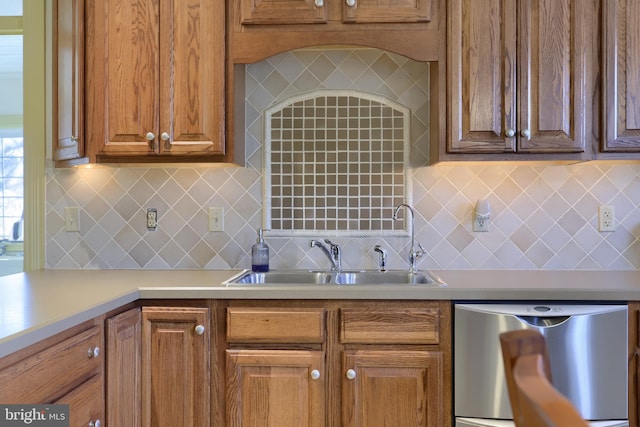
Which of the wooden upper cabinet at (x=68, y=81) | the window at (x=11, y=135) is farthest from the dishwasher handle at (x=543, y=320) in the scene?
the window at (x=11, y=135)

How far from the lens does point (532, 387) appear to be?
0.41m

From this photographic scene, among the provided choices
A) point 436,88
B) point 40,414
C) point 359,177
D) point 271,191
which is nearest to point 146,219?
point 271,191

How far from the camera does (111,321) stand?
1644mm

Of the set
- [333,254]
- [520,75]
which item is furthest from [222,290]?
[520,75]

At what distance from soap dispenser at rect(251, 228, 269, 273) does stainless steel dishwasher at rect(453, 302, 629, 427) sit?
3.15 ft

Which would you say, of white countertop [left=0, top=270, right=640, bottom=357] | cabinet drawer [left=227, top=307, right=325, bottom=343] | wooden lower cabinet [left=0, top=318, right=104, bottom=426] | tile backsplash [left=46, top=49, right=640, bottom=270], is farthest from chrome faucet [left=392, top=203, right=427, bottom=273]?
wooden lower cabinet [left=0, top=318, right=104, bottom=426]

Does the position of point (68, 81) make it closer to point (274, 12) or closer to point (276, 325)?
point (274, 12)

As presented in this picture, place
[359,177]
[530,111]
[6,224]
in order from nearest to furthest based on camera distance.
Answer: [530,111]
[359,177]
[6,224]

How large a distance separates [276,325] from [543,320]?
97cm

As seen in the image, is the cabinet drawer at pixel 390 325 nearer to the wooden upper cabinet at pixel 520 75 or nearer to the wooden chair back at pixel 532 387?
the wooden upper cabinet at pixel 520 75

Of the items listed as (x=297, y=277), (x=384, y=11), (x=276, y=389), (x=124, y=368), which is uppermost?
(x=384, y=11)

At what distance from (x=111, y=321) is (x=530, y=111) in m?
1.80

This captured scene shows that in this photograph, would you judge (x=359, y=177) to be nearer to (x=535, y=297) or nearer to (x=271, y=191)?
(x=271, y=191)

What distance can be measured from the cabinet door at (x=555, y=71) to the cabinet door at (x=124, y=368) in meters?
1.72
